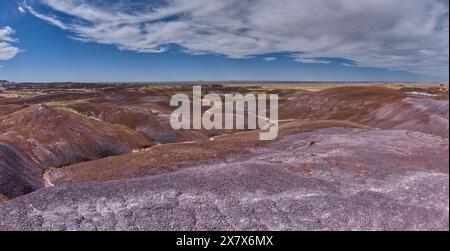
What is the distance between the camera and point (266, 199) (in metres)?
28.2

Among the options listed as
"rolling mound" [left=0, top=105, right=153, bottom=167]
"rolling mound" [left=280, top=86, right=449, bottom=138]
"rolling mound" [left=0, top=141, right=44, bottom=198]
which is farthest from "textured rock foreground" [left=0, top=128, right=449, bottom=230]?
"rolling mound" [left=0, top=105, right=153, bottom=167]

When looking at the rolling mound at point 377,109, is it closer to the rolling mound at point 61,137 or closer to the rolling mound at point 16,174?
the rolling mound at point 16,174

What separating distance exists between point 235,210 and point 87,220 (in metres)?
9.41

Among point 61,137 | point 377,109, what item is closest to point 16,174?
point 61,137

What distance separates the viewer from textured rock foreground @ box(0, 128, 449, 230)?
2445 cm

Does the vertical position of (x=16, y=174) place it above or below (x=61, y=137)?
below

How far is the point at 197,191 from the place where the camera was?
30000 mm

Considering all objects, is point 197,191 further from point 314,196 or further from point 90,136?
point 90,136

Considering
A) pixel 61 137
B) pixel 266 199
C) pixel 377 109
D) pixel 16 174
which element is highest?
pixel 377 109

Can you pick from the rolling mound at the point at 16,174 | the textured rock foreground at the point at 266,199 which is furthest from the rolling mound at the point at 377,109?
the rolling mound at the point at 16,174

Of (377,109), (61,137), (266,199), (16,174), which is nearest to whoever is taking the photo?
(266,199)

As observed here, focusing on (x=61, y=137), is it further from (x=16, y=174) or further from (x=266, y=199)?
(x=266, y=199)

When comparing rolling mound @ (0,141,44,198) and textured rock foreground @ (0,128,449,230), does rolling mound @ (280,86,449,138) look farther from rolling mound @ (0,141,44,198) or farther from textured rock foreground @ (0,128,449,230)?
rolling mound @ (0,141,44,198)
